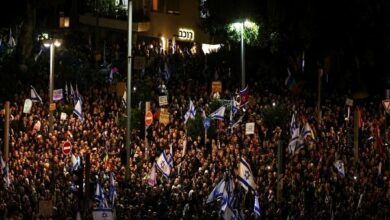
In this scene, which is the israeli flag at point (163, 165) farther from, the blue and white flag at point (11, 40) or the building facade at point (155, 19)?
the building facade at point (155, 19)

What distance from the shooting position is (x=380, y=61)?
46.8 metres

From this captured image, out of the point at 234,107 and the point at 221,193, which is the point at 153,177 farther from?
the point at 234,107

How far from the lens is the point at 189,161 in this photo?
87.9 ft

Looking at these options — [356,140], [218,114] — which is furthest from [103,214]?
[356,140]

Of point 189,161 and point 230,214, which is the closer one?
point 230,214

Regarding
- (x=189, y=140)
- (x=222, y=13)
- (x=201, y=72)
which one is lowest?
(x=189, y=140)

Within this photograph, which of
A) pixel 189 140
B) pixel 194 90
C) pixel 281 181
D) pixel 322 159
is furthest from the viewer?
pixel 194 90

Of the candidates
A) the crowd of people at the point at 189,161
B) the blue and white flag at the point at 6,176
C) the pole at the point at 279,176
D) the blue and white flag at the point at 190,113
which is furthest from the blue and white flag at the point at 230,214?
the blue and white flag at the point at 190,113

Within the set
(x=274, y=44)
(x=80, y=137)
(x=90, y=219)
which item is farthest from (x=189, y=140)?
(x=274, y=44)

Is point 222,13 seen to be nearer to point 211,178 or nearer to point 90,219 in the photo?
point 211,178

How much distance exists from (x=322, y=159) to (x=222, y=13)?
2245 cm

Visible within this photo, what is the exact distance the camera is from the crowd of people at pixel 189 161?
71.9 feet

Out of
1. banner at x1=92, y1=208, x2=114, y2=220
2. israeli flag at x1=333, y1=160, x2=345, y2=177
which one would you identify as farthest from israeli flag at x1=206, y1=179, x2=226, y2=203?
israeli flag at x1=333, y1=160, x2=345, y2=177

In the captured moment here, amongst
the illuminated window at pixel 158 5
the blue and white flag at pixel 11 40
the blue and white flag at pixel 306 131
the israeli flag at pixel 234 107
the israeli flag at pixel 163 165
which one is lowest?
the israeli flag at pixel 163 165
